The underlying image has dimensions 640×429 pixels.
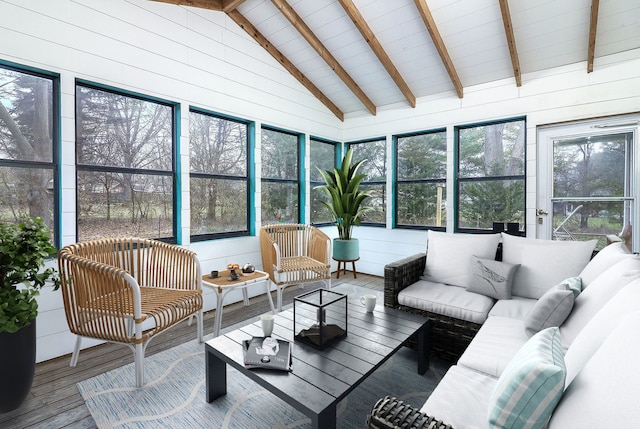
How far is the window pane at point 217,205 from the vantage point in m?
3.38

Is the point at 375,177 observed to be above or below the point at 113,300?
above

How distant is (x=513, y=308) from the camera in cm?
218

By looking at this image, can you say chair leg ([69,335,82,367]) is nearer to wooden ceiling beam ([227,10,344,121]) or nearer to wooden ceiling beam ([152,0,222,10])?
wooden ceiling beam ([152,0,222,10])

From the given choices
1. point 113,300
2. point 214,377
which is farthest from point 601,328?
point 113,300

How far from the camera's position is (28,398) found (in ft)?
6.22

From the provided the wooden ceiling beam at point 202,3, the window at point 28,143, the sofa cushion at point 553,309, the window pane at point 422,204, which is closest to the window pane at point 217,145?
the wooden ceiling beam at point 202,3

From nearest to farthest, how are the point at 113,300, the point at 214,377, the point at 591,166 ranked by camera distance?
1. the point at 214,377
2. the point at 113,300
3. the point at 591,166

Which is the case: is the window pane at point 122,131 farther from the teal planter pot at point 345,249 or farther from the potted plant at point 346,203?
the teal planter pot at point 345,249

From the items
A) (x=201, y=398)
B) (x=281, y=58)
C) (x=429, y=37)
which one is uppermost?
(x=281, y=58)

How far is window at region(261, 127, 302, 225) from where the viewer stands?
13.5 feet

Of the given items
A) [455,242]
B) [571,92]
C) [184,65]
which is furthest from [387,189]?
[184,65]

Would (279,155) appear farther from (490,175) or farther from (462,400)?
(462,400)

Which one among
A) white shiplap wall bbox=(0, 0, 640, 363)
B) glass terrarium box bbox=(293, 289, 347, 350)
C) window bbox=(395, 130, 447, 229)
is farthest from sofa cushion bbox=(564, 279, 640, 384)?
window bbox=(395, 130, 447, 229)

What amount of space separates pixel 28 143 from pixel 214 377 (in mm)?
2210
